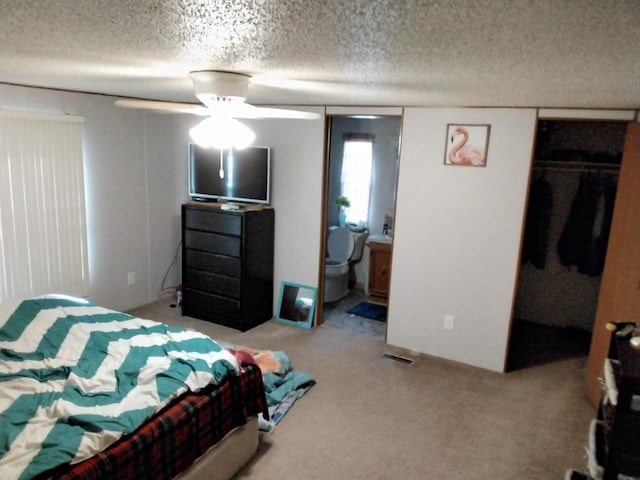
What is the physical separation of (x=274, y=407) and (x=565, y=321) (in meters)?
3.28

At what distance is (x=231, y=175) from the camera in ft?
14.9

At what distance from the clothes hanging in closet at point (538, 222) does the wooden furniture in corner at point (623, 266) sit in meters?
1.22

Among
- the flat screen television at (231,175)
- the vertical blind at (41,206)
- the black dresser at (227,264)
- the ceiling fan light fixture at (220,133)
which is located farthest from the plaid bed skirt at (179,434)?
the vertical blind at (41,206)

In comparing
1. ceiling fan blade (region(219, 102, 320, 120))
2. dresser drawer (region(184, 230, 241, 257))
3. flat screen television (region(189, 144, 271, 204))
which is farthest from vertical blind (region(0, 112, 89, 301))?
ceiling fan blade (region(219, 102, 320, 120))

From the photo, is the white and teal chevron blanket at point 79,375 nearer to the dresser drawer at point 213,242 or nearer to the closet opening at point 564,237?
the dresser drawer at point 213,242

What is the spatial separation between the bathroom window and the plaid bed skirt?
3401 millimetres

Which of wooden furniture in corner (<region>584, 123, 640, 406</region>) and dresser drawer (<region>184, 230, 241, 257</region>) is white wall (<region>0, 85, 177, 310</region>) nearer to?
dresser drawer (<region>184, 230, 241, 257</region>)

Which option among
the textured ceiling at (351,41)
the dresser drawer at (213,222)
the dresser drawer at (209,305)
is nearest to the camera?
the textured ceiling at (351,41)

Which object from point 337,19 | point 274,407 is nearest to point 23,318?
point 274,407

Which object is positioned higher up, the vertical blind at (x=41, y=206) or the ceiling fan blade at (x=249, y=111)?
the ceiling fan blade at (x=249, y=111)

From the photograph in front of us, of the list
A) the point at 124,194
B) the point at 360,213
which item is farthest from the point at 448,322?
the point at 124,194

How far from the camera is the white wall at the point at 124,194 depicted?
416 cm

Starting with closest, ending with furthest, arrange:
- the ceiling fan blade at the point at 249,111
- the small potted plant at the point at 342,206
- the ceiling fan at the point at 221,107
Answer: the ceiling fan at the point at 221,107
the ceiling fan blade at the point at 249,111
the small potted plant at the point at 342,206

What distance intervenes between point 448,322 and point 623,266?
1.40m
